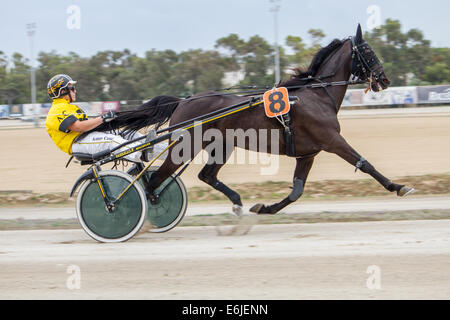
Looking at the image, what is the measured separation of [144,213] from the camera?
16.0 feet

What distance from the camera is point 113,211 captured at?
16.1ft

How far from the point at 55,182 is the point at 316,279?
762 centimetres

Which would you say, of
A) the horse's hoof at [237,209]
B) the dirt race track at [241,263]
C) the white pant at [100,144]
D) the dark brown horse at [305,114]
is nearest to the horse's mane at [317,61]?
the dark brown horse at [305,114]

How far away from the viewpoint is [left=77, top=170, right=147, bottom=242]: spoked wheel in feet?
16.1

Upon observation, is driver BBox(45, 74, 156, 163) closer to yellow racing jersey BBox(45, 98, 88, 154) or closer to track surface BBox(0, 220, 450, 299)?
yellow racing jersey BBox(45, 98, 88, 154)

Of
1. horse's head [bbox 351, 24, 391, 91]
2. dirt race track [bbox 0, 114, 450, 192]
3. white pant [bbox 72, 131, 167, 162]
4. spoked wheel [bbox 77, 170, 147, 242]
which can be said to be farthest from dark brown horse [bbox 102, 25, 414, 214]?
dirt race track [bbox 0, 114, 450, 192]

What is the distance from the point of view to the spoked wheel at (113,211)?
4.90m

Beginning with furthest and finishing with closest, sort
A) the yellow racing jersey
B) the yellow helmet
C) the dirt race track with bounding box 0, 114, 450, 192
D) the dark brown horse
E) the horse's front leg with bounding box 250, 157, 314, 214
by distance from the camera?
the dirt race track with bounding box 0, 114, 450, 192, the horse's front leg with bounding box 250, 157, 314, 214, the dark brown horse, the yellow helmet, the yellow racing jersey

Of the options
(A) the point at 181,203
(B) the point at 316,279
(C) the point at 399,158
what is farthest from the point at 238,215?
(C) the point at 399,158

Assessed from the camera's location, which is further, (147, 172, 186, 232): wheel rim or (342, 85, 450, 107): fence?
(342, 85, 450, 107): fence

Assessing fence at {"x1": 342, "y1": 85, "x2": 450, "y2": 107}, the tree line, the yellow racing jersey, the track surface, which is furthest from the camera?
the tree line

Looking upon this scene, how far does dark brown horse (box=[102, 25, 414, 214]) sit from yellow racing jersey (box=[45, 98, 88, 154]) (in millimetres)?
734

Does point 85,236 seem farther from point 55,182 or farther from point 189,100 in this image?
point 55,182

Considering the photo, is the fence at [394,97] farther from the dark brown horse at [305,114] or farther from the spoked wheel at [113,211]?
the spoked wheel at [113,211]
